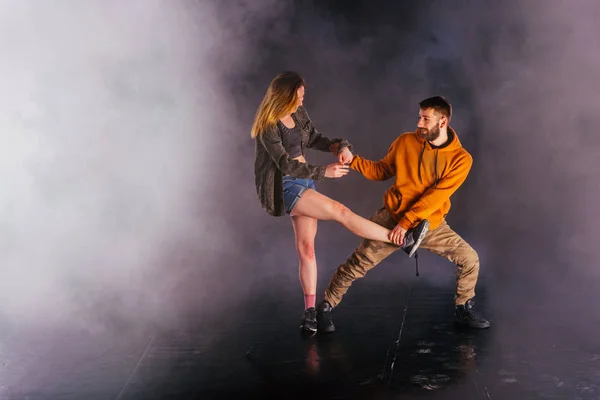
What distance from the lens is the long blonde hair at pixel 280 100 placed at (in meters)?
4.03

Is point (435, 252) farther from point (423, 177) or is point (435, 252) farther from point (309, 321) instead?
point (309, 321)

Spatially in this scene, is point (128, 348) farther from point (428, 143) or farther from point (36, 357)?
point (428, 143)

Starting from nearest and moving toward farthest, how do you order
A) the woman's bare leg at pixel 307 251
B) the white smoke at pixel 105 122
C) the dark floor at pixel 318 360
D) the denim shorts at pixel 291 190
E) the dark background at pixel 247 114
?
1. the dark floor at pixel 318 360
2. the denim shorts at pixel 291 190
3. the woman's bare leg at pixel 307 251
4. the dark background at pixel 247 114
5. the white smoke at pixel 105 122

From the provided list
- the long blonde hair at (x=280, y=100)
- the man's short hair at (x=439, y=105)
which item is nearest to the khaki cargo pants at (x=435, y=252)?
the man's short hair at (x=439, y=105)

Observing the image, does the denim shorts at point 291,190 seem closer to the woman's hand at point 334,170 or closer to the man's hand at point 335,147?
the woman's hand at point 334,170

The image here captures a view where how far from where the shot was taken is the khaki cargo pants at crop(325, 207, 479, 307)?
421 cm

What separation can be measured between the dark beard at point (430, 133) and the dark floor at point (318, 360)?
1.03 metres

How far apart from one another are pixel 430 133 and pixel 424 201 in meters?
0.35

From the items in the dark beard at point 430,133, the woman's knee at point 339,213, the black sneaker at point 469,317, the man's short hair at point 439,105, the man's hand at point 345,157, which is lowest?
the black sneaker at point 469,317

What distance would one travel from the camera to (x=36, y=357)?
399 centimetres

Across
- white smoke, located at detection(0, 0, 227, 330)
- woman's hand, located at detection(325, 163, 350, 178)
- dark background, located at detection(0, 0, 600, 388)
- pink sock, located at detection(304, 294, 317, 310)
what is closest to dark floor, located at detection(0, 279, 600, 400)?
pink sock, located at detection(304, 294, 317, 310)

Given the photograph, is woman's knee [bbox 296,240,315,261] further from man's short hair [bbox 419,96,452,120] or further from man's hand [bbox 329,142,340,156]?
man's short hair [bbox 419,96,452,120]

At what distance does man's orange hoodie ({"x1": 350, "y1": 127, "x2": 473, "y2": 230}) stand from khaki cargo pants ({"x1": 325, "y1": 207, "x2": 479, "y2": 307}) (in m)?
0.07

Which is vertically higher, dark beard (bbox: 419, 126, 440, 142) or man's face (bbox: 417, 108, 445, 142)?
man's face (bbox: 417, 108, 445, 142)
